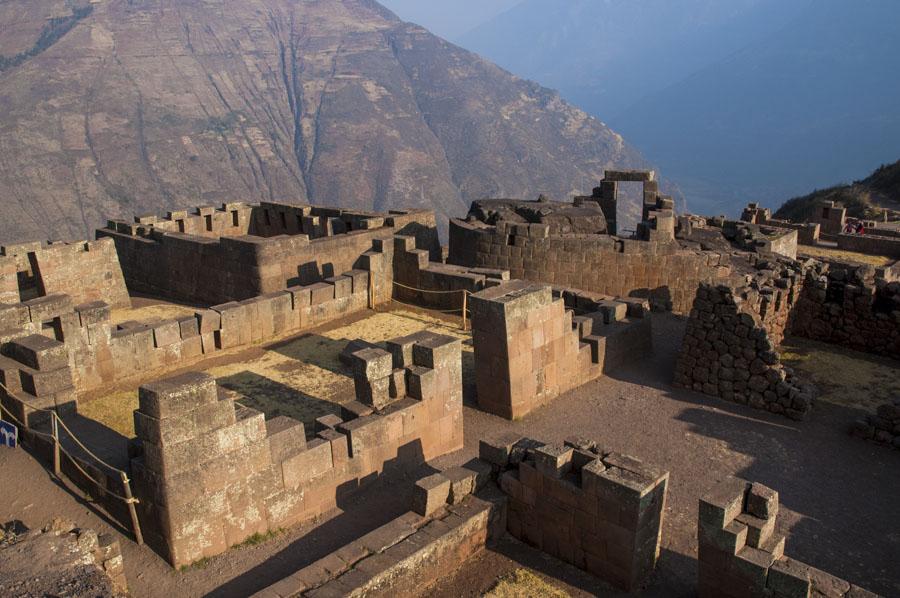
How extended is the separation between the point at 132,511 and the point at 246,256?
38.9 feet

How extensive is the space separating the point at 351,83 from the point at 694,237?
10796 centimetres

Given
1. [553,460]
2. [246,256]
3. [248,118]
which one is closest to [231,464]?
[553,460]

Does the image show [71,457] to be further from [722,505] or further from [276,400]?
[722,505]

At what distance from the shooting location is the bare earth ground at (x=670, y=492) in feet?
31.6

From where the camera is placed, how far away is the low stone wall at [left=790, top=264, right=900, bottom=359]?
1762 cm

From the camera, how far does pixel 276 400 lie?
579 inches

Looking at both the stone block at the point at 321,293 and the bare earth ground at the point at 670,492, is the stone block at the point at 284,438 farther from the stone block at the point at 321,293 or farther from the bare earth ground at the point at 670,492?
the stone block at the point at 321,293

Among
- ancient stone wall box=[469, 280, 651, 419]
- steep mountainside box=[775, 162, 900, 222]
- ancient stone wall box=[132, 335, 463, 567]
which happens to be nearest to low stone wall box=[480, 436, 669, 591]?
ancient stone wall box=[132, 335, 463, 567]

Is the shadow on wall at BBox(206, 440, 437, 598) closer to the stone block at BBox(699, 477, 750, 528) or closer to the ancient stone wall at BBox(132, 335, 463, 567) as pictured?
Answer: the ancient stone wall at BBox(132, 335, 463, 567)

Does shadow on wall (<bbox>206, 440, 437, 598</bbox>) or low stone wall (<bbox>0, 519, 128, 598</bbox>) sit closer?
low stone wall (<bbox>0, 519, 128, 598</bbox>)

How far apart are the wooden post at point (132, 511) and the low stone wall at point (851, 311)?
16.0m

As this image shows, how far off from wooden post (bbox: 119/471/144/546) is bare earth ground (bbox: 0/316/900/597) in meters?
0.13

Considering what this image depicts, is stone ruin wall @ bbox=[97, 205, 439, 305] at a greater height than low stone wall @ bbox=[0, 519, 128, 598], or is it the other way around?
stone ruin wall @ bbox=[97, 205, 439, 305]

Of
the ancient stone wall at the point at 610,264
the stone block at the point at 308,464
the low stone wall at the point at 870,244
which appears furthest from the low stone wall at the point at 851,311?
the stone block at the point at 308,464
